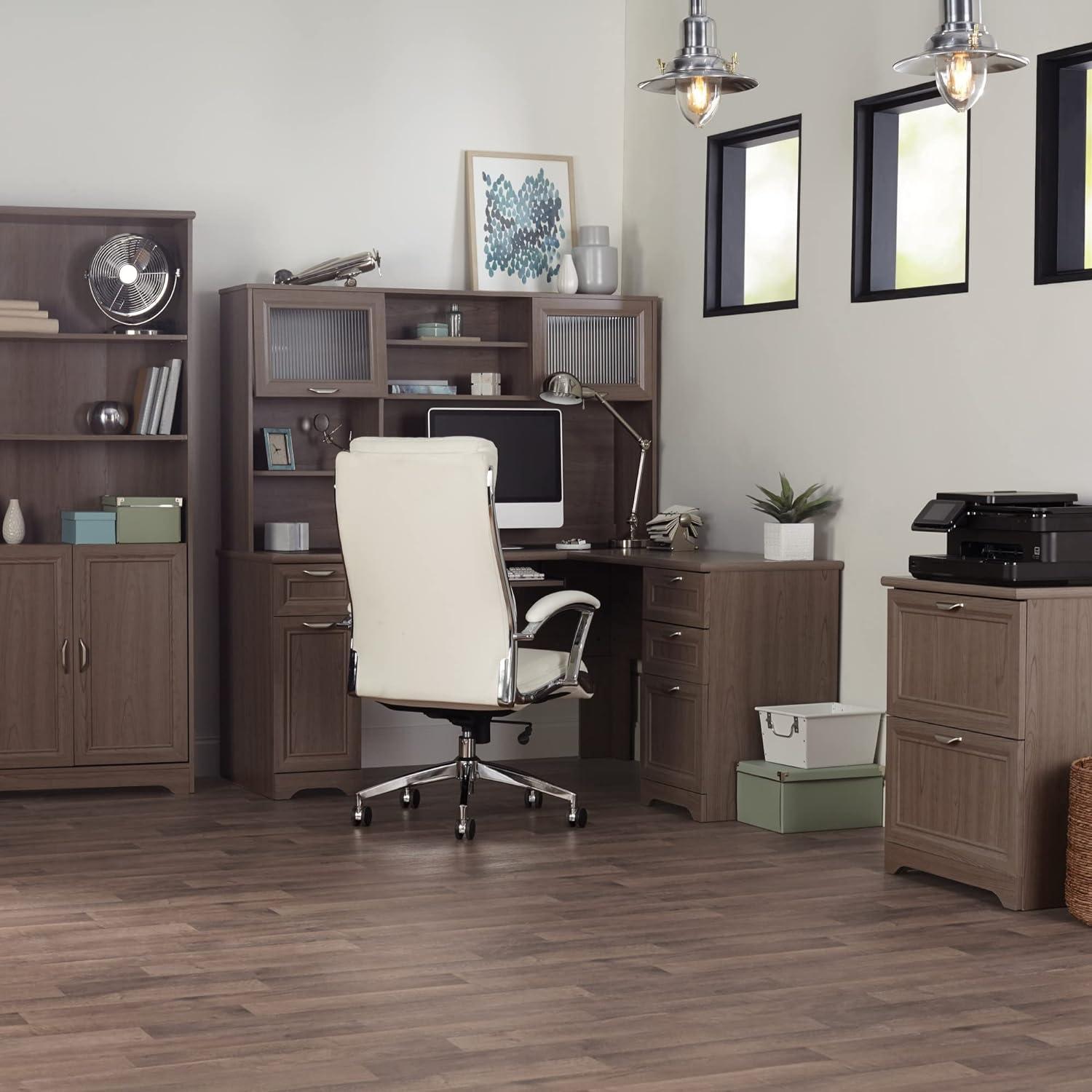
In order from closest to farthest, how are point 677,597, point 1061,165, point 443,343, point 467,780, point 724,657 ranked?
point 1061,165 → point 467,780 → point 724,657 → point 677,597 → point 443,343

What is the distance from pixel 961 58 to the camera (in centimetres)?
436

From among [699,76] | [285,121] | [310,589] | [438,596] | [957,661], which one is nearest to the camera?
[957,661]

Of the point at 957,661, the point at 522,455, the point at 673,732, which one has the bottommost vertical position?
the point at 673,732

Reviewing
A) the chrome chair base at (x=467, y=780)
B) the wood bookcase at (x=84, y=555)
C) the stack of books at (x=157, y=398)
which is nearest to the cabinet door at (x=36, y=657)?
the wood bookcase at (x=84, y=555)

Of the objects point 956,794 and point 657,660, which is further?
point 657,660

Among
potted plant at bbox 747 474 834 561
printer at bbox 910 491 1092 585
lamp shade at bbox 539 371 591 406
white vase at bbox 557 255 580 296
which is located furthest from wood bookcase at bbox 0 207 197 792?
printer at bbox 910 491 1092 585

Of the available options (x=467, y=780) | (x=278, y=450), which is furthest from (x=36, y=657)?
(x=467, y=780)

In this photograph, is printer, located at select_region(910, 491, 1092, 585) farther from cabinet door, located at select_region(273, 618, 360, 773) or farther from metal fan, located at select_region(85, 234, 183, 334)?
metal fan, located at select_region(85, 234, 183, 334)

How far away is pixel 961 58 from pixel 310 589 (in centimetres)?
285

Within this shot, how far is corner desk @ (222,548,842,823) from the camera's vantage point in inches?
217

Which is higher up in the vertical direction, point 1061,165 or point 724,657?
point 1061,165

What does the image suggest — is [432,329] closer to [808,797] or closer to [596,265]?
[596,265]

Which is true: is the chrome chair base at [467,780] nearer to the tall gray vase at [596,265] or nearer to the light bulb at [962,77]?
the tall gray vase at [596,265]

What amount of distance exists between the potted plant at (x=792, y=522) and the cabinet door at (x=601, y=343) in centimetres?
105
